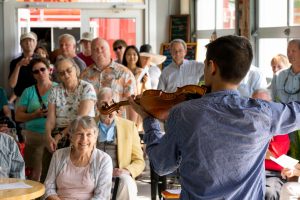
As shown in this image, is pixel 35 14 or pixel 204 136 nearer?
pixel 204 136

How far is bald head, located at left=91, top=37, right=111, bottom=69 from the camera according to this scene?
5.84m

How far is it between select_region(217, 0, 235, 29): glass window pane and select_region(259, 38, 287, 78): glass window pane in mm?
1137

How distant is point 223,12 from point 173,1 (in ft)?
6.00

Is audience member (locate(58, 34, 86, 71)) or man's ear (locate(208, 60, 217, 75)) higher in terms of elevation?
audience member (locate(58, 34, 86, 71))

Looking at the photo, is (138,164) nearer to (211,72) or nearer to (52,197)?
(52,197)

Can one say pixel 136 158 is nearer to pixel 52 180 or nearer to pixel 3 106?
pixel 52 180

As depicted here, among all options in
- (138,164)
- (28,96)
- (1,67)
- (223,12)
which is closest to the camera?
(138,164)

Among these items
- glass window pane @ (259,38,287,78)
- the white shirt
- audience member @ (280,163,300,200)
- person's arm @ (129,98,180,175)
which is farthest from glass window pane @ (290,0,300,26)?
person's arm @ (129,98,180,175)

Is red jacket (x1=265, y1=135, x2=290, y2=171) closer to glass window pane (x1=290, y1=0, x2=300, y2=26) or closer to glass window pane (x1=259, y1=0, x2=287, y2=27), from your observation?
glass window pane (x1=290, y1=0, x2=300, y2=26)

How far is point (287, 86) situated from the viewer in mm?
5988

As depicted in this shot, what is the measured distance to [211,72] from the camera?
6.64 feet

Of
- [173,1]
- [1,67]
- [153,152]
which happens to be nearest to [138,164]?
[153,152]

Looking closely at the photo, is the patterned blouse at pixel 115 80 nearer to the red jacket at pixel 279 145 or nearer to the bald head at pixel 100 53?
the bald head at pixel 100 53

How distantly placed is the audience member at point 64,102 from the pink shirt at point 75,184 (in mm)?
718
